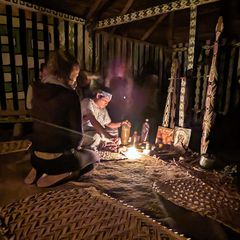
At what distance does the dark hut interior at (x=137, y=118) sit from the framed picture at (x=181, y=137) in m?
0.03

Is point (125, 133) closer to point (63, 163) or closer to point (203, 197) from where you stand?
point (63, 163)

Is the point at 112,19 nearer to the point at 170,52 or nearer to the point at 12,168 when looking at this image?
the point at 170,52

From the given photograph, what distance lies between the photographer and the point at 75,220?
2285 mm

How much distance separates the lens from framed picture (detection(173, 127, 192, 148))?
4.80 m

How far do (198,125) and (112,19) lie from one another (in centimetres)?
430

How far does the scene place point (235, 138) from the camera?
648cm

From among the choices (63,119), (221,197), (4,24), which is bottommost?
(221,197)

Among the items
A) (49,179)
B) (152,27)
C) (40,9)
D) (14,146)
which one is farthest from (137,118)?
(49,179)

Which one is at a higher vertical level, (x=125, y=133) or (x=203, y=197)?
(x=125, y=133)

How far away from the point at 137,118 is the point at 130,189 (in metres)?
4.63

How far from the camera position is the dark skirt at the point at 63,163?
3025mm

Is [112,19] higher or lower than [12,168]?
higher

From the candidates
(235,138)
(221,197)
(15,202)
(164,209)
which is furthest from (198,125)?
(15,202)

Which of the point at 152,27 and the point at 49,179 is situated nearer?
the point at 49,179
